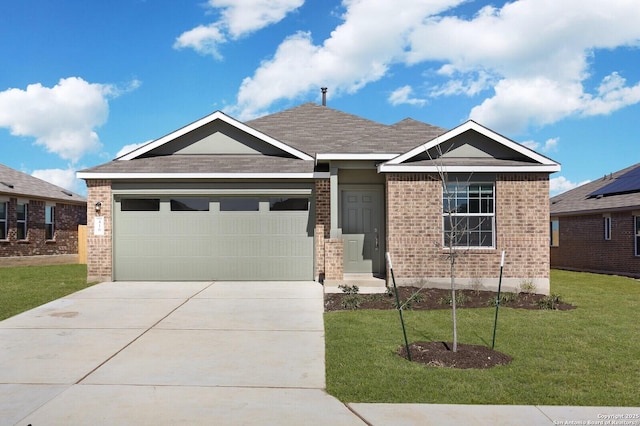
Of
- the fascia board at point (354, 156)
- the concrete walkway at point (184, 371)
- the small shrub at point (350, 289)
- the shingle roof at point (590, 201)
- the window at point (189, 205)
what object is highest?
the fascia board at point (354, 156)

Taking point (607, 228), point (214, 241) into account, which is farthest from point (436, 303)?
point (607, 228)

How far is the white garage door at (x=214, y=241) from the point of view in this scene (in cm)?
1369

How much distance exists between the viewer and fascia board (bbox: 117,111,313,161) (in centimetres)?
1455

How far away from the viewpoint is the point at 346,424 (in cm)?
450

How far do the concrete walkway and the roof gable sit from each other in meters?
4.19

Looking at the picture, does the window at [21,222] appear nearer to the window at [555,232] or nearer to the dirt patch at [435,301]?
the dirt patch at [435,301]

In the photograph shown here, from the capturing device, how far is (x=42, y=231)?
876 inches

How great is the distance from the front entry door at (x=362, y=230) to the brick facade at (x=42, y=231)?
14.9 meters

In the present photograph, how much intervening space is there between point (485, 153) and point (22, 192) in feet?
60.4

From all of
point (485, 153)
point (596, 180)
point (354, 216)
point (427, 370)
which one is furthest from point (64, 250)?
point (596, 180)

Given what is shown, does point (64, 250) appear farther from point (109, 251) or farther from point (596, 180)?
point (596, 180)

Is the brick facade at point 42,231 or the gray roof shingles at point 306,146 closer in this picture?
the gray roof shingles at point 306,146

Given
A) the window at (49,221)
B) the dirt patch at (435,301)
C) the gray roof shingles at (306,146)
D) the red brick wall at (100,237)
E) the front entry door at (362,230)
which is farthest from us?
the window at (49,221)

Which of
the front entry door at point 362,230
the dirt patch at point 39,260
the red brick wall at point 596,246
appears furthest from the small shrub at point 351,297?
the dirt patch at point 39,260
